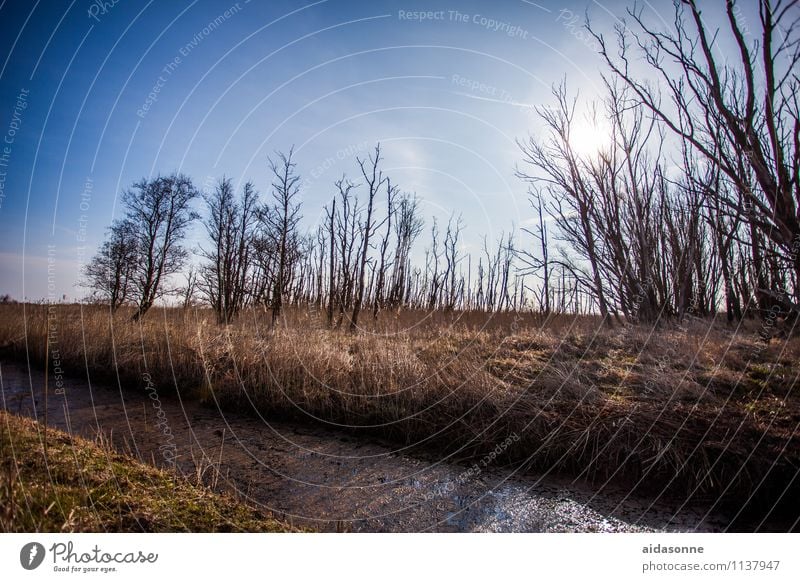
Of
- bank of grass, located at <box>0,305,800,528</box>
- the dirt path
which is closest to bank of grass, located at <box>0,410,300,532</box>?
the dirt path

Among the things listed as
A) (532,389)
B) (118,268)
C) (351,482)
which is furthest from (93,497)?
(118,268)

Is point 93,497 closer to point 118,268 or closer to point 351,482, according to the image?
point 351,482

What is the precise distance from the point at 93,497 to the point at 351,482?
229 cm

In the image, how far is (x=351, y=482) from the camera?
3859 mm

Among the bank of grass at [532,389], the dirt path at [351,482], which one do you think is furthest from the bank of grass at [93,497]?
the bank of grass at [532,389]

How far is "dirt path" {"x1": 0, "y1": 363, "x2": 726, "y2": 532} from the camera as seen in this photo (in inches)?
125

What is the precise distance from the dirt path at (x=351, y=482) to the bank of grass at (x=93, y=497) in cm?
50

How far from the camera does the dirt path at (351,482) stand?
3.17 m

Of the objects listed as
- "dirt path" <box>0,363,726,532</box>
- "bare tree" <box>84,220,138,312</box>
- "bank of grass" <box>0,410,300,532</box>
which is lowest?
"dirt path" <box>0,363,726,532</box>

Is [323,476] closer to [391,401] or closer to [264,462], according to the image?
[264,462]

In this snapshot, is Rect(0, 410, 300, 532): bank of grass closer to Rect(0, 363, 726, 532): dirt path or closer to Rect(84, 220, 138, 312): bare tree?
Rect(0, 363, 726, 532): dirt path

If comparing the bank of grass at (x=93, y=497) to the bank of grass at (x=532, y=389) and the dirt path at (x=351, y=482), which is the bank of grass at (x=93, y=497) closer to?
the dirt path at (x=351, y=482)

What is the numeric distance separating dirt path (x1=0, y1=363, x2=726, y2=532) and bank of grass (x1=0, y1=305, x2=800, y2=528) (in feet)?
1.31
